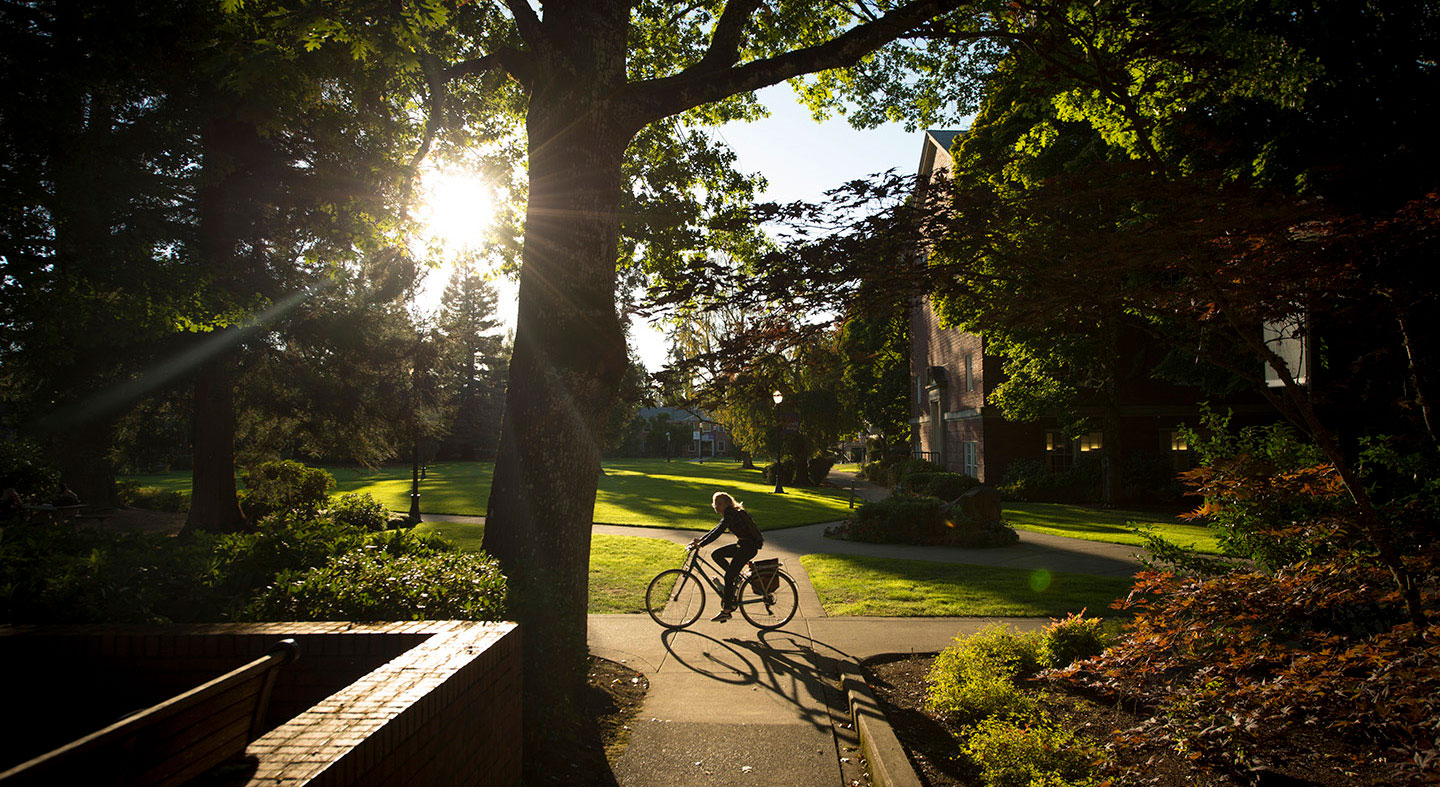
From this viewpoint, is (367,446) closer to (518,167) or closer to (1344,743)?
(518,167)

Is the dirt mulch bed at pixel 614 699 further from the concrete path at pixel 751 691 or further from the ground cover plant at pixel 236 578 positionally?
the ground cover plant at pixel 236 578

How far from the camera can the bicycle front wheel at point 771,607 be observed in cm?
890

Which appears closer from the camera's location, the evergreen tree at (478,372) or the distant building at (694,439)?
the evergreen tree at (478,372)

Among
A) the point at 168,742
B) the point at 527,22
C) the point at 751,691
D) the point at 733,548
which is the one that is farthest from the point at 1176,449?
the point at 168,742

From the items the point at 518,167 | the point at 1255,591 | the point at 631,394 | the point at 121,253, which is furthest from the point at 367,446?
the point at 1255,591

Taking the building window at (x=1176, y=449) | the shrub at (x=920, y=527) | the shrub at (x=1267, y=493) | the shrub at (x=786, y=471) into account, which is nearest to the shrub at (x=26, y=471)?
the shrub at (x=920, y=527)

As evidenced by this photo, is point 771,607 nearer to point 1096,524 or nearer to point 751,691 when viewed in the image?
point 751,691

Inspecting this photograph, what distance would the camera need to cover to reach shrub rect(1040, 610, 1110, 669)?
248 inches

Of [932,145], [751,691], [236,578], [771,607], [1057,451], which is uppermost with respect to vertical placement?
[932,145]

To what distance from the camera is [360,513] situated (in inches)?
709

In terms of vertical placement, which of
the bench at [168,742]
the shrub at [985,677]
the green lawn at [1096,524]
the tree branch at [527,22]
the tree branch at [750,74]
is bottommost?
the green lawn at [1096,524]

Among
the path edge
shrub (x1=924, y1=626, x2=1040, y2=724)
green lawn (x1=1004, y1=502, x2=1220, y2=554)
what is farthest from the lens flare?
the path edge

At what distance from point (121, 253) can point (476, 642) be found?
1123 cm

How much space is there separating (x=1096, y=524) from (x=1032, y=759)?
61.1 feet
